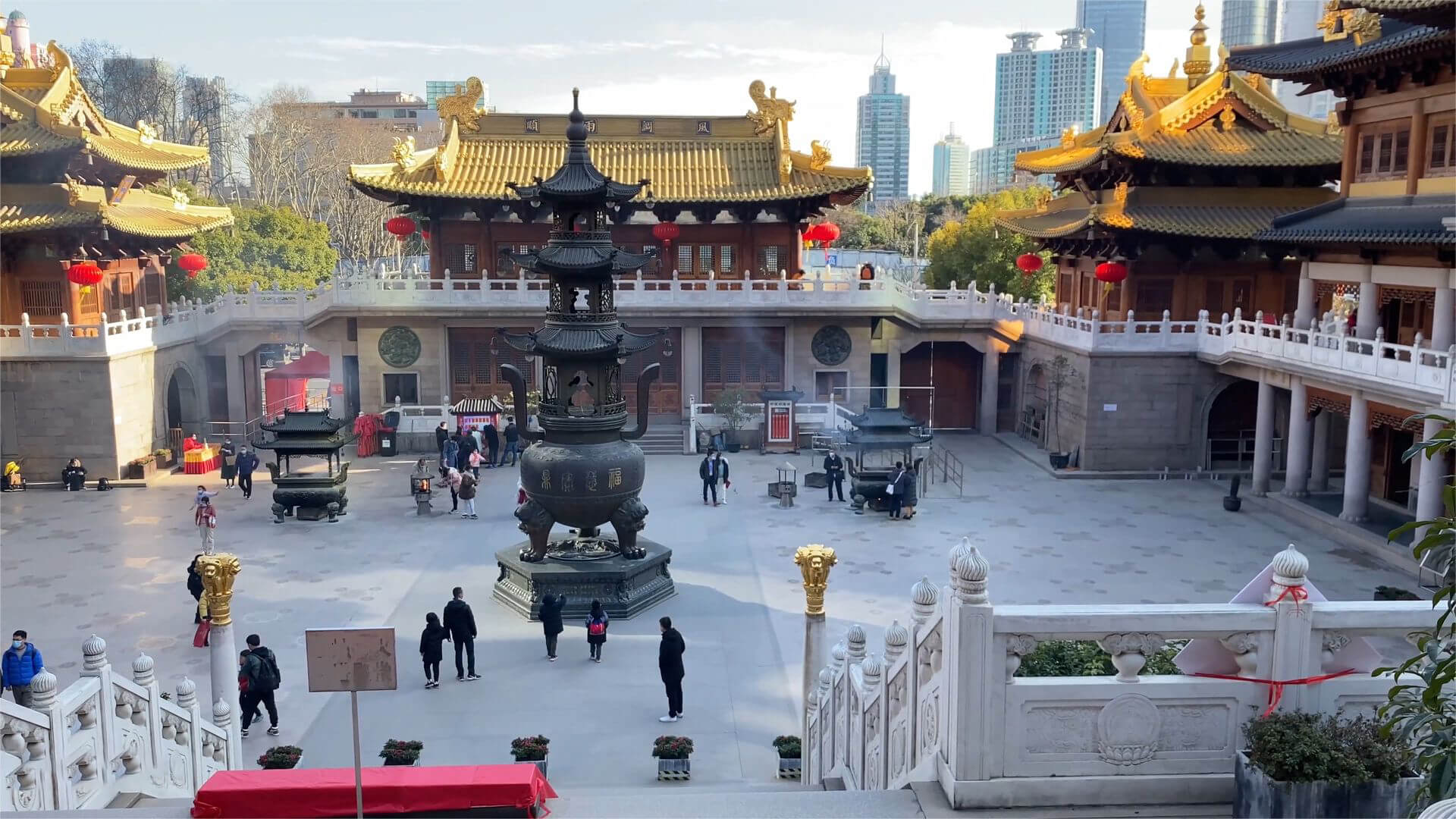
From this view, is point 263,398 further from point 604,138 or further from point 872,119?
point 872,119

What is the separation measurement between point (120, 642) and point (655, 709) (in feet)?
27.4

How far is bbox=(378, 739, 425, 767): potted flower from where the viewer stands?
1217 centimetres

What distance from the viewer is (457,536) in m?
22.9

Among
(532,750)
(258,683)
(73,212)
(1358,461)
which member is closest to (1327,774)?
(532,750)

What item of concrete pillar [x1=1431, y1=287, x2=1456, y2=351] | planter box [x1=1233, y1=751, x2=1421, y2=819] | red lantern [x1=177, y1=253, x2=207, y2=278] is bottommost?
planter box [x1=1233, y1=751, x2=1421, y2=819]

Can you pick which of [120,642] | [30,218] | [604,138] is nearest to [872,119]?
[604,138]

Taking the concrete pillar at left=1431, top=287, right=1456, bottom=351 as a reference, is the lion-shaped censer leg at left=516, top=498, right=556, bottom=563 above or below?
below

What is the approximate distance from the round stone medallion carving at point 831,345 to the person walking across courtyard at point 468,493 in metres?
14.0

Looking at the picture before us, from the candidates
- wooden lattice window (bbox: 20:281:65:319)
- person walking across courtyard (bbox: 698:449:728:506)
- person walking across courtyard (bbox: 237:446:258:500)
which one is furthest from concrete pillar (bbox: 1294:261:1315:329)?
Result: wooden lattice window (bbox: 20:281:65:319)

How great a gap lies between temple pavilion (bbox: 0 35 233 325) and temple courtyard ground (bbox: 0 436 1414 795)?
227 inches

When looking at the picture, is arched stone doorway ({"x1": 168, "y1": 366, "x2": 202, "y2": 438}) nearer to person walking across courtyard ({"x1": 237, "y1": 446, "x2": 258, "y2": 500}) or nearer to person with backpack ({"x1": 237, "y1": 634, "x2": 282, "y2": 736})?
person walking across courtyard ({"x1": 237, "y1": 446, "x2": 258, "y2": 500})

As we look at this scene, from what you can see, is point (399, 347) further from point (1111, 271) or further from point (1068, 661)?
point (1068, 661)

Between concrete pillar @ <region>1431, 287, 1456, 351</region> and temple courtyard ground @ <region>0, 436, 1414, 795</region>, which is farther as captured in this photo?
concrete pillar @ <region>1431, 287, 1456, 351</region>

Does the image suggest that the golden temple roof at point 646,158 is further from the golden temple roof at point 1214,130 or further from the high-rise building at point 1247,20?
the high-rise building at point 1247,20
